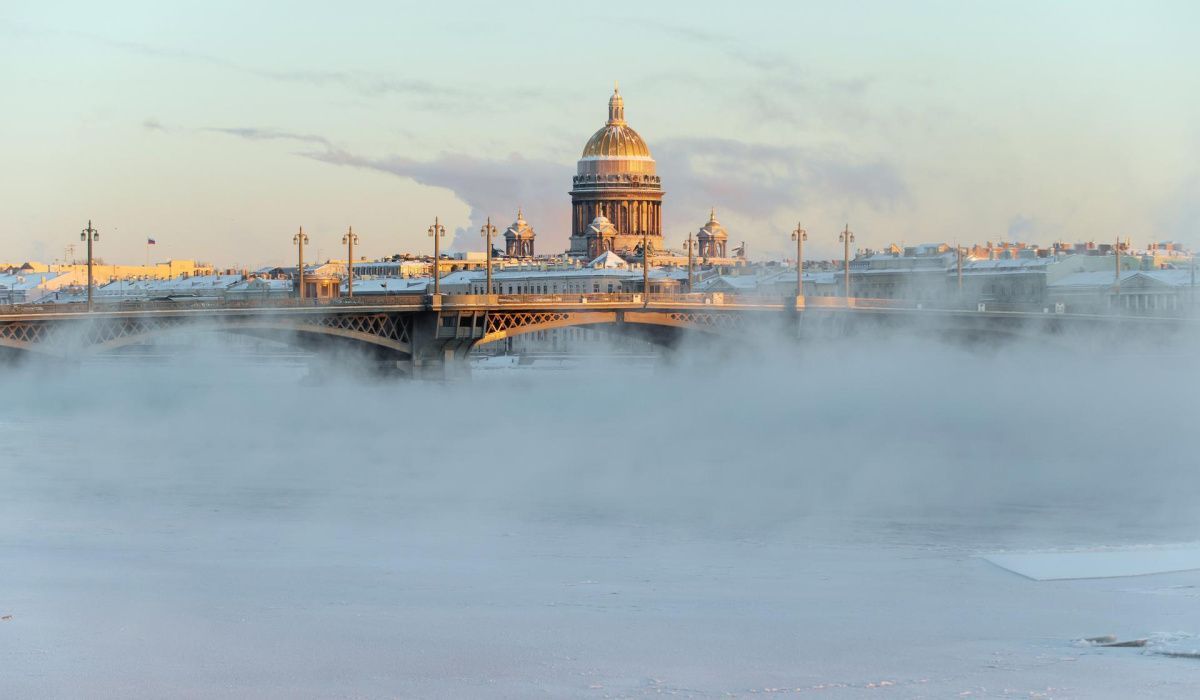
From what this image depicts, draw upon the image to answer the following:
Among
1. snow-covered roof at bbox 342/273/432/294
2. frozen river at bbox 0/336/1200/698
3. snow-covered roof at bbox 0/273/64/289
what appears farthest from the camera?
snow-covered roof at bbox 0/273/64/289

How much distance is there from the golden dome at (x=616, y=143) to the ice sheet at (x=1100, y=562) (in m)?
145

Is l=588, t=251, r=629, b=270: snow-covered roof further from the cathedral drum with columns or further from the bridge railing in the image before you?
the bridge railing

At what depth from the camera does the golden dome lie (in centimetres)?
16475

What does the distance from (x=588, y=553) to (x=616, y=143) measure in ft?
476

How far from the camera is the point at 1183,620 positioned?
1550 centimetres

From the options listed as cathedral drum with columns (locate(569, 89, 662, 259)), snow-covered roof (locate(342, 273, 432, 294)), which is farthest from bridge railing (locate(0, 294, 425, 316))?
cathedral drum with columns (locate(569, 89, 662, 259))

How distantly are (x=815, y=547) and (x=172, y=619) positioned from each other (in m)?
7.81

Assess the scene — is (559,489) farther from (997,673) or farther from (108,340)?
(108,340)

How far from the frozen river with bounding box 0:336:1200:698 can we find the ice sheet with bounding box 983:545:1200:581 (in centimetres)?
17

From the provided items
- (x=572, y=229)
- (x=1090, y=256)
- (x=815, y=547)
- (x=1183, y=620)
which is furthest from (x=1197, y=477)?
(x=572, y=229)

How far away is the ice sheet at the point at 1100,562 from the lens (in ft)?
60.2

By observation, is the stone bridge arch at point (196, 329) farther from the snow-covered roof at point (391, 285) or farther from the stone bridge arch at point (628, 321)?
the snow-covered roof at point (391, 285)

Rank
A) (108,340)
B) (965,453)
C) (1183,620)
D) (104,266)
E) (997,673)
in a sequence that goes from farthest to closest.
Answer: (104,266)
(108,340)
(965,453)
(1183,620)
(997,673)

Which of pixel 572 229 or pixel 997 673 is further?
pixel 572 229
